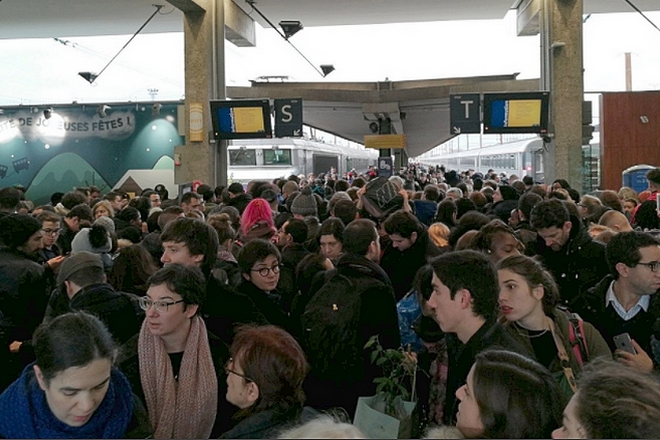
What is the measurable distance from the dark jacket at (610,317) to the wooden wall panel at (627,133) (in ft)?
47.3

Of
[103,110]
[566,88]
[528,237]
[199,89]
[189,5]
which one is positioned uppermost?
[189,5]

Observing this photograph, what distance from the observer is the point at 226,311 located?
363 cm

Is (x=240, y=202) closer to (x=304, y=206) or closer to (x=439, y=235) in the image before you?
(x=304, y=206)

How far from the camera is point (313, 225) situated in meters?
6.73

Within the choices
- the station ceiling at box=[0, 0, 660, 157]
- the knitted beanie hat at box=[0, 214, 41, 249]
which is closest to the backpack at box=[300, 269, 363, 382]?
the knitted beanie hat at box=[0, 214, 41, 249]

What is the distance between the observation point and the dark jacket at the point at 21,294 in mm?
4754

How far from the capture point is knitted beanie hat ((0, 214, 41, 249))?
4.99m

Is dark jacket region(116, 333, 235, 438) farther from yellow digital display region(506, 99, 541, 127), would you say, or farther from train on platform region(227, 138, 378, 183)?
train on platform region(227, 138, 378, 183)

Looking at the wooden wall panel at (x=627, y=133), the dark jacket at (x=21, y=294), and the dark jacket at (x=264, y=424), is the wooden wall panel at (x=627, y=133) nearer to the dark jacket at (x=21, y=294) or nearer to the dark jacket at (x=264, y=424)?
the dark jacket at (x=21, y=294)

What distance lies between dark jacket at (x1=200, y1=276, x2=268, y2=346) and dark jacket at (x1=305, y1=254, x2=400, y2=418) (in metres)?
0.45

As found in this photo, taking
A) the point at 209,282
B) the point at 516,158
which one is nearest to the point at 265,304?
the point at 209,282

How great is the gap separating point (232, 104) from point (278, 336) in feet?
36.7

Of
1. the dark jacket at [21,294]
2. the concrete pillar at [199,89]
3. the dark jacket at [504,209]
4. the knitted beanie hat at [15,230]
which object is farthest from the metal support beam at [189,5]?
the dark jacket at [21,294]

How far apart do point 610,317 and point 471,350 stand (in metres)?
1.30
